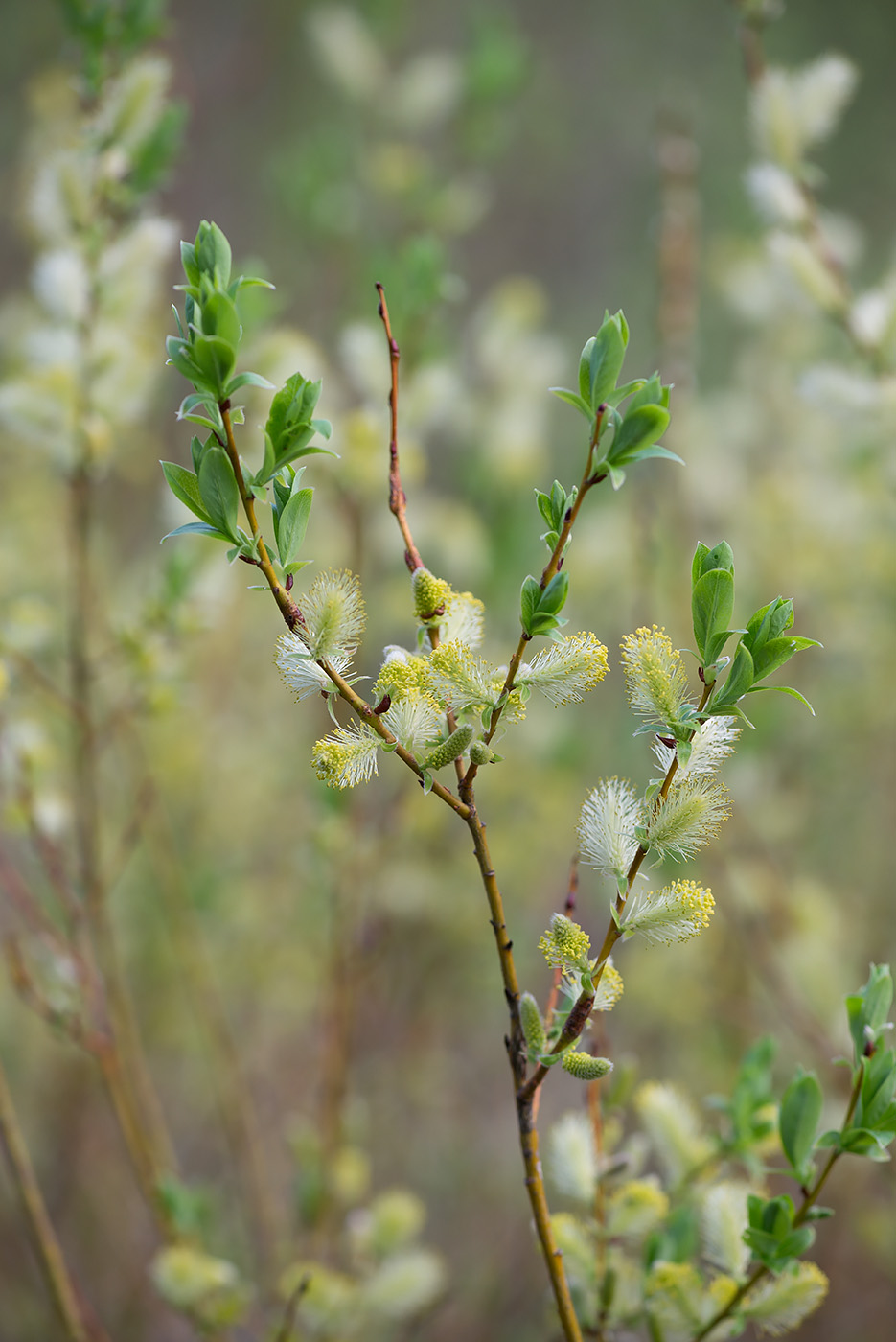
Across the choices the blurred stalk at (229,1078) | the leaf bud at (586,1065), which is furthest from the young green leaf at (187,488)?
the blurred stalk at (229,1078)

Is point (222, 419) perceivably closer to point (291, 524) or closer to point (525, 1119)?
point (291, 524)

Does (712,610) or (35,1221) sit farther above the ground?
(712,610)

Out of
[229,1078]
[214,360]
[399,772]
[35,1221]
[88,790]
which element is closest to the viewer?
[214,360]

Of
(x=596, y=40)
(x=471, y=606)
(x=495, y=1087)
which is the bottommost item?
(x=471, y=606)

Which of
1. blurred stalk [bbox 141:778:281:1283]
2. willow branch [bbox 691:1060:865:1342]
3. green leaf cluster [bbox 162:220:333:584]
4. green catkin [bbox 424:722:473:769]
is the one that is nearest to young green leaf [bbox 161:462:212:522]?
green leaf cluster [bbox 162:220:333:584]

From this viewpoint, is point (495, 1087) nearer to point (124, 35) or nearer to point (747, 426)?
point (747, 426)

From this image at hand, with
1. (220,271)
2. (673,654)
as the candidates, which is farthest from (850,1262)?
(220,271)

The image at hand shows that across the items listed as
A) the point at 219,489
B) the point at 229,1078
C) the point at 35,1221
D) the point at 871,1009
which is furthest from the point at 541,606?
the point at 229,1078
